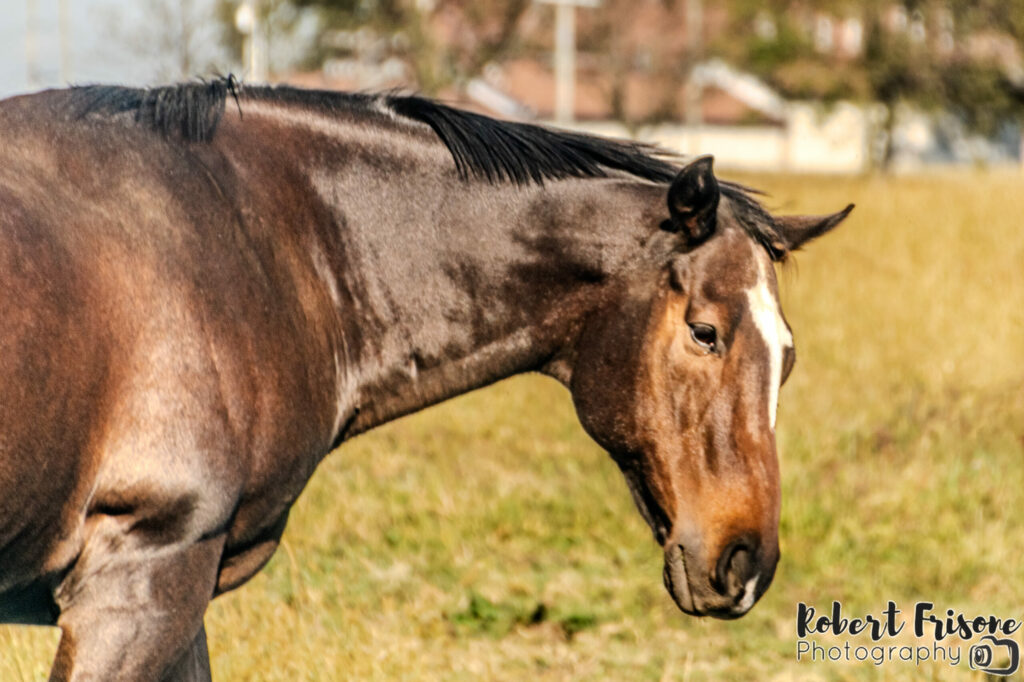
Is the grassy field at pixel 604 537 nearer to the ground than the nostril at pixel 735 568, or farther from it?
nearer to the ground

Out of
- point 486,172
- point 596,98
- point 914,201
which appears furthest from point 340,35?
point 596,98

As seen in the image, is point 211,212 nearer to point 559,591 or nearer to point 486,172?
point 486,172

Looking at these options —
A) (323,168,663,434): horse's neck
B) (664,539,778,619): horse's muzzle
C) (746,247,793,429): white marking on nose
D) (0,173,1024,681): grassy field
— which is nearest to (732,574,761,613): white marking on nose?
(664,539,778,619): horse's muzzle

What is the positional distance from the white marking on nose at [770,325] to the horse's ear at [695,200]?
166mm

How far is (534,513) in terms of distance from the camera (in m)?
6.52

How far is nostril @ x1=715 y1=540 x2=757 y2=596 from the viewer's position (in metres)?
2.99

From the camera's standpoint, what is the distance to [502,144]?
325cm

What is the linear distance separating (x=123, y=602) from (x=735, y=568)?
140 centimetres

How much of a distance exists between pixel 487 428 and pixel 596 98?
47894 mm

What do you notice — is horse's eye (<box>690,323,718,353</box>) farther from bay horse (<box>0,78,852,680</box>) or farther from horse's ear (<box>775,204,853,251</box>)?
horse's ear (<box>775,204,853,251</box>)

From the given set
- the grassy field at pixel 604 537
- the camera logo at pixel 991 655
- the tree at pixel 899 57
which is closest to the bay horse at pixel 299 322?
the grassy field at pixel 604 537

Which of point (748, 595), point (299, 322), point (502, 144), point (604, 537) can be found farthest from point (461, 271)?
point (604, 537)

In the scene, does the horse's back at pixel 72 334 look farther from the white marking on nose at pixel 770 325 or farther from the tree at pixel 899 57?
the tree at pixel 899 57

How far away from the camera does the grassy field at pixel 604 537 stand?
4645mm
